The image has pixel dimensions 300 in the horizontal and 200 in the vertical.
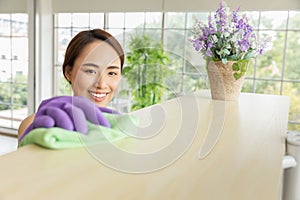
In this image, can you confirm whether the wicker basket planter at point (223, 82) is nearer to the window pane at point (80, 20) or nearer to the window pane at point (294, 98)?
the window pane at point (294, 98)

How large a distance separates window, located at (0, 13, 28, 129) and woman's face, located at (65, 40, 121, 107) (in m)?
4.95

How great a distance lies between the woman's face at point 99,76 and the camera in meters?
0.78

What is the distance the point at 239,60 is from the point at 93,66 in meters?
0.79

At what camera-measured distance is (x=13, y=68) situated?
18.3 feet

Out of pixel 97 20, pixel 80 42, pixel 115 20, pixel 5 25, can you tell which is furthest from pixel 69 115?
pixel 5 25

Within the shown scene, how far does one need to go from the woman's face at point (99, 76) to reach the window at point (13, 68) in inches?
195

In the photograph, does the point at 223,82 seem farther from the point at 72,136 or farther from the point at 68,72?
the point at 72,136

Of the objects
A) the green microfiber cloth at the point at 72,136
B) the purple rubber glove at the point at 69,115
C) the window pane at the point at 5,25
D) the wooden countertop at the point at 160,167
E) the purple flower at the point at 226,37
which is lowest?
the wooden countertop at the point at 160,167

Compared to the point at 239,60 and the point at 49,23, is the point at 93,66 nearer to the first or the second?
the point at 239,60

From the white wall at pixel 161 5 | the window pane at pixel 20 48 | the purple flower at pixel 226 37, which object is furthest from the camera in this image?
the window pane at pixel 20 48

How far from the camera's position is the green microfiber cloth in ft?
1.81

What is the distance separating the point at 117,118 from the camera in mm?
706

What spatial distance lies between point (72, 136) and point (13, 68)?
548 centimetres

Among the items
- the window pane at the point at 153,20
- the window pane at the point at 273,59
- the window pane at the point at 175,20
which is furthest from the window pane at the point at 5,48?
the window pane at the point at 273,59
